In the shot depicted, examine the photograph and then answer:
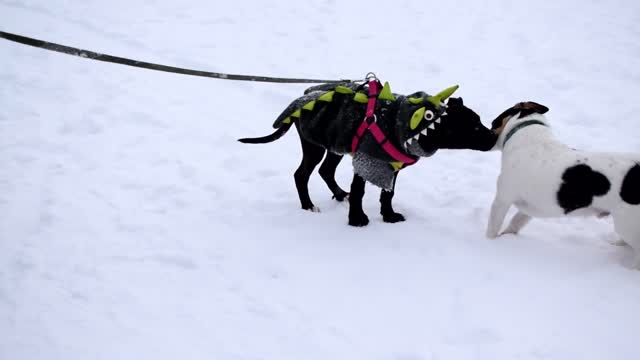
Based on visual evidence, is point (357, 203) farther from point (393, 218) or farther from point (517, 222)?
point (517, 222)

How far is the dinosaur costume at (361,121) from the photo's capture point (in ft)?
10.9

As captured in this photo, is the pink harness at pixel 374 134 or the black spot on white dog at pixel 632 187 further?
the pink harness at pixel 374 134

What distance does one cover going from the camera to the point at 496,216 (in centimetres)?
354

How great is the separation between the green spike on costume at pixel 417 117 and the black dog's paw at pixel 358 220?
2.99ft

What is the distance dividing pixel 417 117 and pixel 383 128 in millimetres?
291

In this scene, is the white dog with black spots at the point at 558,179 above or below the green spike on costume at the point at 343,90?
below

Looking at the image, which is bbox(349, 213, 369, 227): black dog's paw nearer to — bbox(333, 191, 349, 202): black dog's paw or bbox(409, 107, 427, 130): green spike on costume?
bbox(333, 191, 349, 202): black dog's paw

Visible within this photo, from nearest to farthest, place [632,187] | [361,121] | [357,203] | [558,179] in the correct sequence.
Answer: [632,187] < [558,179] < [361,121] < [357,203]

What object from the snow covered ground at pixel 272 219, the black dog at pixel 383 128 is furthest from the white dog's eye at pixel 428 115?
the snow covered ground at pixel 272 219

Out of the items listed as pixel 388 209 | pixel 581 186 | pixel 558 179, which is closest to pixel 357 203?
pixel 388 209

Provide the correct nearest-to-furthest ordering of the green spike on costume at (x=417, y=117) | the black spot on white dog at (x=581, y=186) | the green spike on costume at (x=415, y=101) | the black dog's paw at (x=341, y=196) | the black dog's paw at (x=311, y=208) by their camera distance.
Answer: the black spot on white dog at (x=581, y=186) < the green spike on costume at (x=417, y=117) < the green spike on costume at (x=415, y=101) < the black dog's paw at (x=311, y=208) < the black dog's paw at (x=341, y=196)

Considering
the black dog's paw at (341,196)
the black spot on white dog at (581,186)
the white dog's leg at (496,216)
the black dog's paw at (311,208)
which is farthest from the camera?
the black dog's paw at (341,196)

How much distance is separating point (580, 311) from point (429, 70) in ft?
13.8

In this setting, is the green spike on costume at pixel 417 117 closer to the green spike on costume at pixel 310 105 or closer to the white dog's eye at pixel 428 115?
the white dog's eye at pixel 428 115
